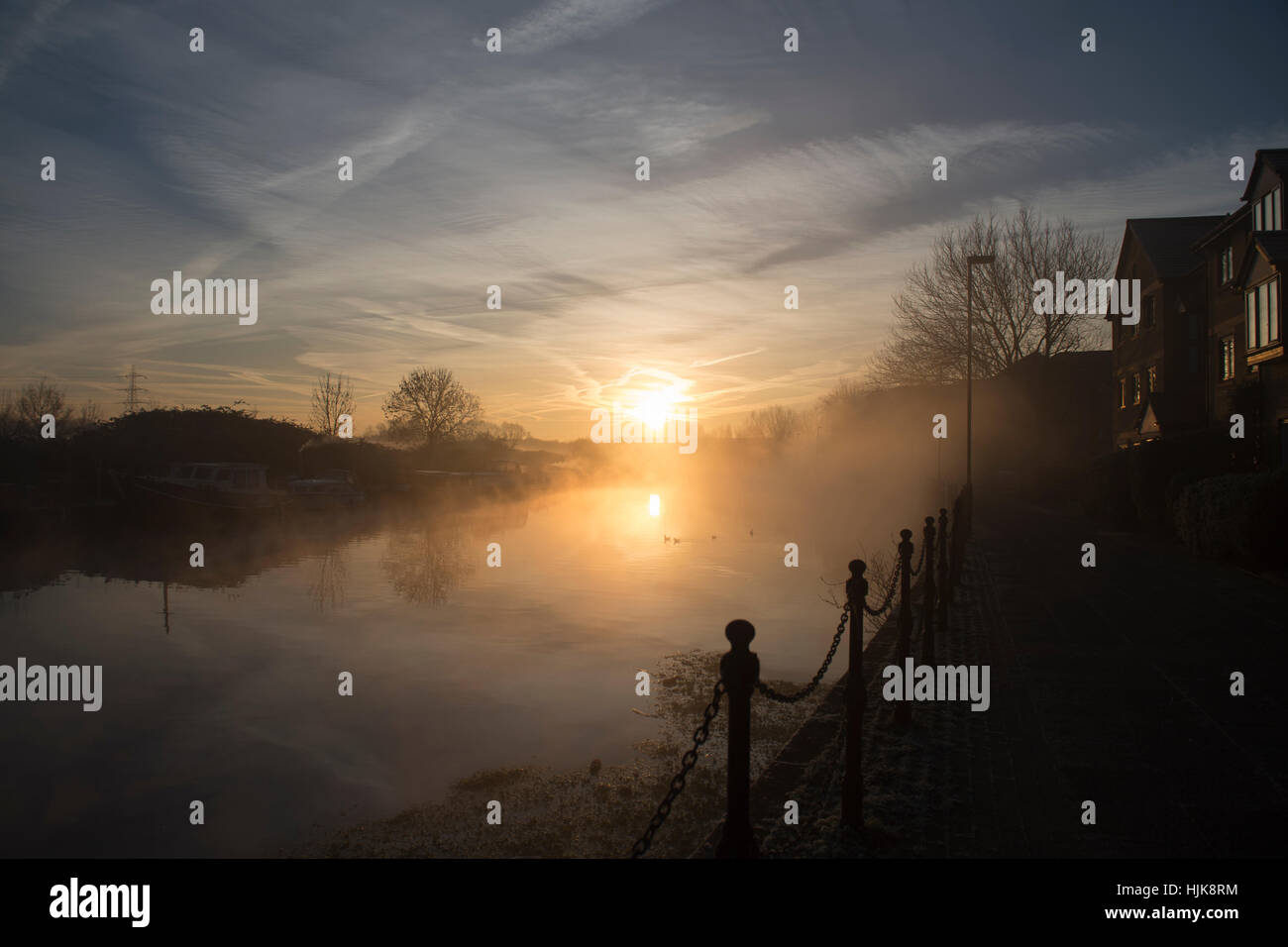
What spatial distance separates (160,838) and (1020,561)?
16.5m

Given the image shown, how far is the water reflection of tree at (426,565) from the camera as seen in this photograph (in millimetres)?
Answer: 18625

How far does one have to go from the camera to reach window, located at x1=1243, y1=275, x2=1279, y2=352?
2119 cm

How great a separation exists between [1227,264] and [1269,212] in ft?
10.1

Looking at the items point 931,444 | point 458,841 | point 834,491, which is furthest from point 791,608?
point 931,444

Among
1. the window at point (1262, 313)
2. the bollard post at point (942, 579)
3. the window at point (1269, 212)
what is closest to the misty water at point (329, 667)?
the bollard post at point (942, 579)

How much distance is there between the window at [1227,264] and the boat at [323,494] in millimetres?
44601

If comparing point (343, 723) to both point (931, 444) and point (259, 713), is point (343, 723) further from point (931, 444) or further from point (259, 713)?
point (931, 444)

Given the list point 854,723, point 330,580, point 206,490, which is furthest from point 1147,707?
point 206,490

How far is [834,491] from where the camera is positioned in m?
58.8

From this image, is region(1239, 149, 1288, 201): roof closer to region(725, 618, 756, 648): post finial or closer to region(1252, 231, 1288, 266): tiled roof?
region(1252, 231, 1288, 266): tiled roof

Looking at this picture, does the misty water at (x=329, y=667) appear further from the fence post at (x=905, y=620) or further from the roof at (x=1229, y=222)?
the roof at (x=1229, y=222)

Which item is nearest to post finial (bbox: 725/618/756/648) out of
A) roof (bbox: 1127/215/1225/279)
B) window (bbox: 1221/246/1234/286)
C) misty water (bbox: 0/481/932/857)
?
misty water (bbox: 0/481/932/857)

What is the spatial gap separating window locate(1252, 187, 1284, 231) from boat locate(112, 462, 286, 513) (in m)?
42.4

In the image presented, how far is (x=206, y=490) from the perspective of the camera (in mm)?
38375
